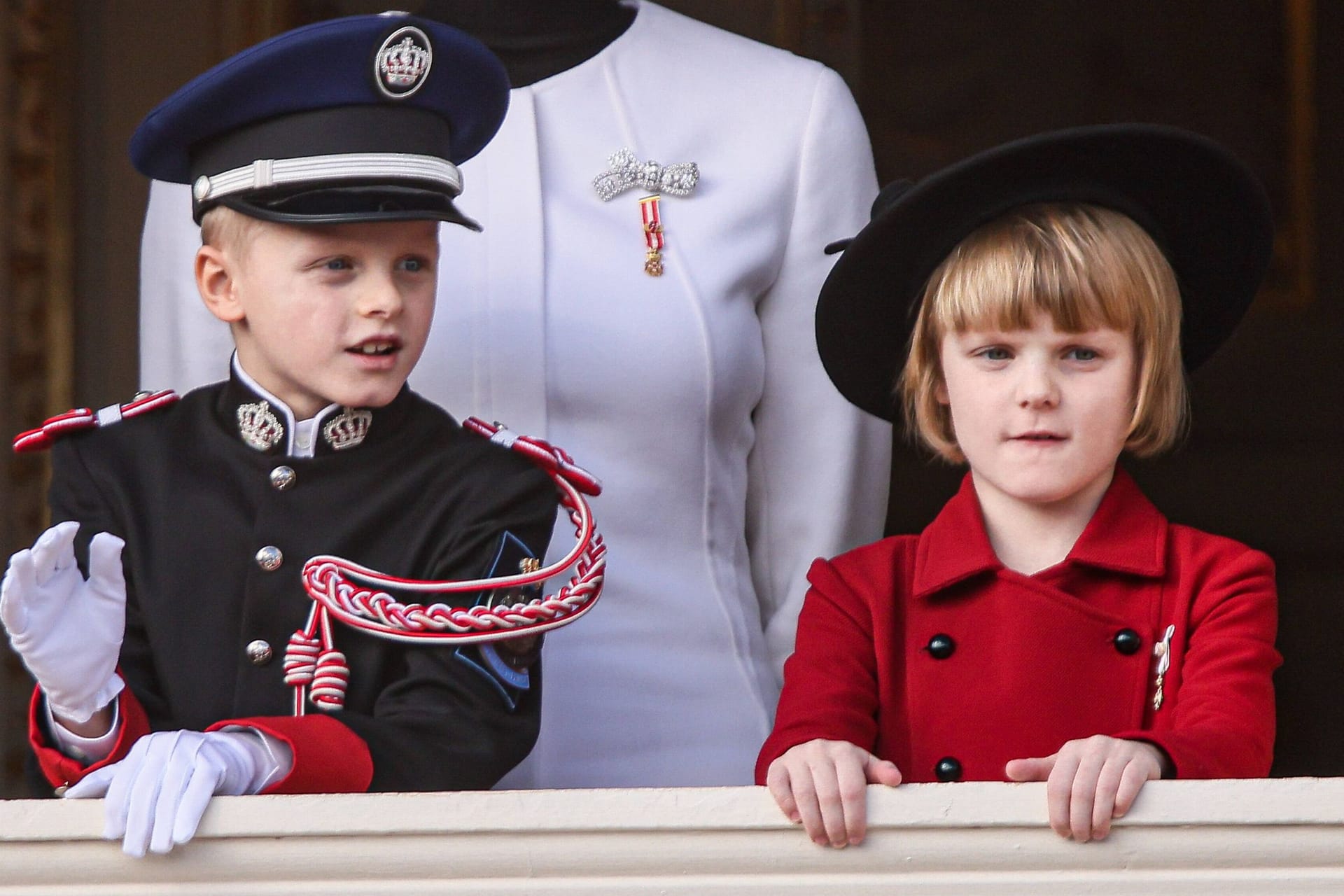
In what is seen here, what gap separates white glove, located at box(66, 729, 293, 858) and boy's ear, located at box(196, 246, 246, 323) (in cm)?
36

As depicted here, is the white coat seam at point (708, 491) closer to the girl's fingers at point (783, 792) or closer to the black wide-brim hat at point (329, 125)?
the black wide-brim hat at point (329, 125)

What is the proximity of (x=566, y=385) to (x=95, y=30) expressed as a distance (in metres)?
1.29

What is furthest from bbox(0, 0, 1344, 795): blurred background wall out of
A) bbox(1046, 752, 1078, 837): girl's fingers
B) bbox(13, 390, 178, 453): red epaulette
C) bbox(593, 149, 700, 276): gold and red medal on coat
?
bbox(1046, 752, 1078, 837): girl's fingers

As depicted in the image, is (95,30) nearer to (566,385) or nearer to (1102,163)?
(566,385)

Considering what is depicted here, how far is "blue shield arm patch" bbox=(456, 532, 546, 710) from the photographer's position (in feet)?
4.99

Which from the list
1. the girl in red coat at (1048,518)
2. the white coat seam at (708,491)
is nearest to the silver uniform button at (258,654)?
the girl in red coat at (1048,518)

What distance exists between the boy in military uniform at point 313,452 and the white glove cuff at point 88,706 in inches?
0.6

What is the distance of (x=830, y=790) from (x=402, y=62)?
2.14 ft

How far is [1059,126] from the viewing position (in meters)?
3.12

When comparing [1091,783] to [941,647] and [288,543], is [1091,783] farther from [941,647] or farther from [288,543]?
[288,543]

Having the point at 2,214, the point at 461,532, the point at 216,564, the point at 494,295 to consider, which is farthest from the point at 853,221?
the point at 2,214

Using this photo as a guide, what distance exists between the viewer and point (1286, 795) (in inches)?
52.9

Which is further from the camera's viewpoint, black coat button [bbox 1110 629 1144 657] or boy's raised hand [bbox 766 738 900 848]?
black coat button [bbox 1110 629 1144 657]

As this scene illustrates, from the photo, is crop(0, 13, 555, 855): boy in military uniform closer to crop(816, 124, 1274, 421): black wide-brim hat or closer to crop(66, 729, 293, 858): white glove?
crop(66, 729, 293, 858): white glove
